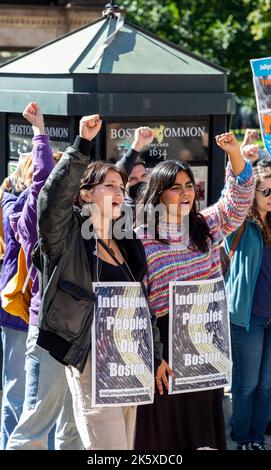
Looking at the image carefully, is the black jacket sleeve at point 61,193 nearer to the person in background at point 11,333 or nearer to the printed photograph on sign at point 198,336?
the printed photograph on sign at point 198,336

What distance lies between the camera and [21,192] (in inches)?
187

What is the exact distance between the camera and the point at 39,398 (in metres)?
4.32

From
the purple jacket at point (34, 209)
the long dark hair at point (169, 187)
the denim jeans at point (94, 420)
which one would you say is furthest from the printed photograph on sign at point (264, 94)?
the denim jeans at point (94, 420)

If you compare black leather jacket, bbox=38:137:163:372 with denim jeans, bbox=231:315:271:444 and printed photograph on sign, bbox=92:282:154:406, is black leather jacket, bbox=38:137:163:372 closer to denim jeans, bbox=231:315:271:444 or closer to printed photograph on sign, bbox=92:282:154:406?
printed photograph on sign, bbox=92:282:154:406

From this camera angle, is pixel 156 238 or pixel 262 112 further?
pixel 262 112

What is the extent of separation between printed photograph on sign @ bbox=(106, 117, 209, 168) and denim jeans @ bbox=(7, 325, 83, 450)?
1.62 m

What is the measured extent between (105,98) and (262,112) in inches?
37.0

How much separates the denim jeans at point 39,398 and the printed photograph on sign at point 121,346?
18.0 inches

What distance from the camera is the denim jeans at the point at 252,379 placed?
17.6 ft

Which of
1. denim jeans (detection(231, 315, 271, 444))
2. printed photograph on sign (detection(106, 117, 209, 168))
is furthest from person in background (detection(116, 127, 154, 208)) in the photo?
denim jeans (detection(231, 315, 271, 444))

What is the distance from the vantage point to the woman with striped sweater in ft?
14.0

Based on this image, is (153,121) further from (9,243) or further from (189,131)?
(9,243)
